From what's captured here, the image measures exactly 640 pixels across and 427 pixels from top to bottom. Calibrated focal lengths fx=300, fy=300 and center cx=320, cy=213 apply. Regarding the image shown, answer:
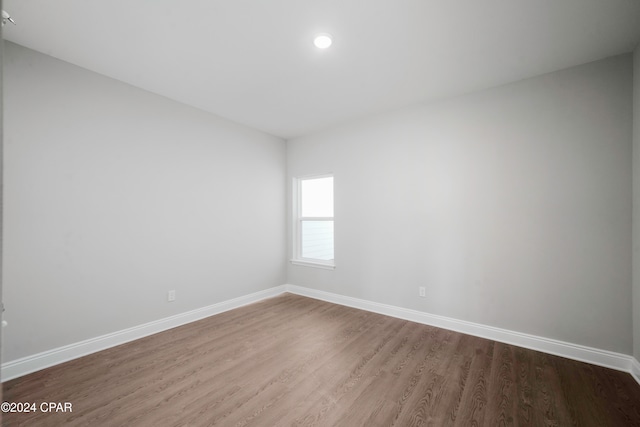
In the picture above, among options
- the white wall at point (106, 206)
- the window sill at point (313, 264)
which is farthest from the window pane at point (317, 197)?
the white wall at point (106, 206)


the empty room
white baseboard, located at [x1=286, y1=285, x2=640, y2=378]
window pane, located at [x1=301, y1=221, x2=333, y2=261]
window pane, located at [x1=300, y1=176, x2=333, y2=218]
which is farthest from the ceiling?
white baseboard, located at [x1=286, y1=285, x2=640, y2=378]

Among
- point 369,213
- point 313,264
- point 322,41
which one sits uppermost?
point 322,41

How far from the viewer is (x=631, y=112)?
100 inches

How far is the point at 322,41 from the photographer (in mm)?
2441

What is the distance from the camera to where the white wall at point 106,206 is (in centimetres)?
250

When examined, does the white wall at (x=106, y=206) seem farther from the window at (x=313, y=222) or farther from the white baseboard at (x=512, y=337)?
the white baseboard at (x=512, y=337)

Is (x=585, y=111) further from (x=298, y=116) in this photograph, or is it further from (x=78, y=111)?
(x=78, y=111)

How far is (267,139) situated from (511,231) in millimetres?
3515

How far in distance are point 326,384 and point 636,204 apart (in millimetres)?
2918

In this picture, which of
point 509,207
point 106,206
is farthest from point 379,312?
point 106,206

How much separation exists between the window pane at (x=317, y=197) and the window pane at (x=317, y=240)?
156mm

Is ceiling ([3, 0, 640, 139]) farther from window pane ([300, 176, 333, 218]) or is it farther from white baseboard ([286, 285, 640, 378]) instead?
white baseboard ([286, 285, 640, 378])

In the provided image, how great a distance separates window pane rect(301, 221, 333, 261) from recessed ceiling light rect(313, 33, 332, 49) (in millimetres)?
2596

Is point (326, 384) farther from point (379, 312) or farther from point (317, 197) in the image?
point (317, 197)
